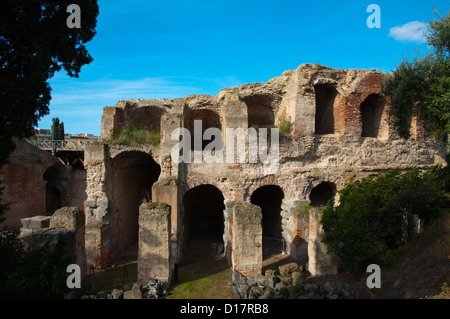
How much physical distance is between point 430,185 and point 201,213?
10572mm

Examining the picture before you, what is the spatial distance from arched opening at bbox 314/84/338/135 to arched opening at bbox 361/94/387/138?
6.26 feet

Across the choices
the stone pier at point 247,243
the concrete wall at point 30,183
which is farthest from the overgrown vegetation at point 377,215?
the concrete wall at point 30,183

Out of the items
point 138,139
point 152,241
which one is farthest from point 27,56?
point 138,139

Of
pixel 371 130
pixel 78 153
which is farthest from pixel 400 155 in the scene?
pixel 78 153

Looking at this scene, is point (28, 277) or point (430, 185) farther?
point (430, 185)

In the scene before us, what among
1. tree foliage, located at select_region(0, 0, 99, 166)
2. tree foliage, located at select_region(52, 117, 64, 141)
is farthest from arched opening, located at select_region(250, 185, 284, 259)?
tree foliage, located at select_region(52, 117, 64, 141)

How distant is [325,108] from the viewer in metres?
13.2

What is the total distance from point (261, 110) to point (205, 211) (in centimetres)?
619

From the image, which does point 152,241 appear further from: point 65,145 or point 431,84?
point 65,145

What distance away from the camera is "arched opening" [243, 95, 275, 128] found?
42.5 feet

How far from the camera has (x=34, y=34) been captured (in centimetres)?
507

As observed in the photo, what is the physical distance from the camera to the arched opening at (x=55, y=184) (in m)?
16.3

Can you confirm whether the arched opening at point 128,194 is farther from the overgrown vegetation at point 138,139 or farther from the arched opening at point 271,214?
the arched opening at point 271,214
